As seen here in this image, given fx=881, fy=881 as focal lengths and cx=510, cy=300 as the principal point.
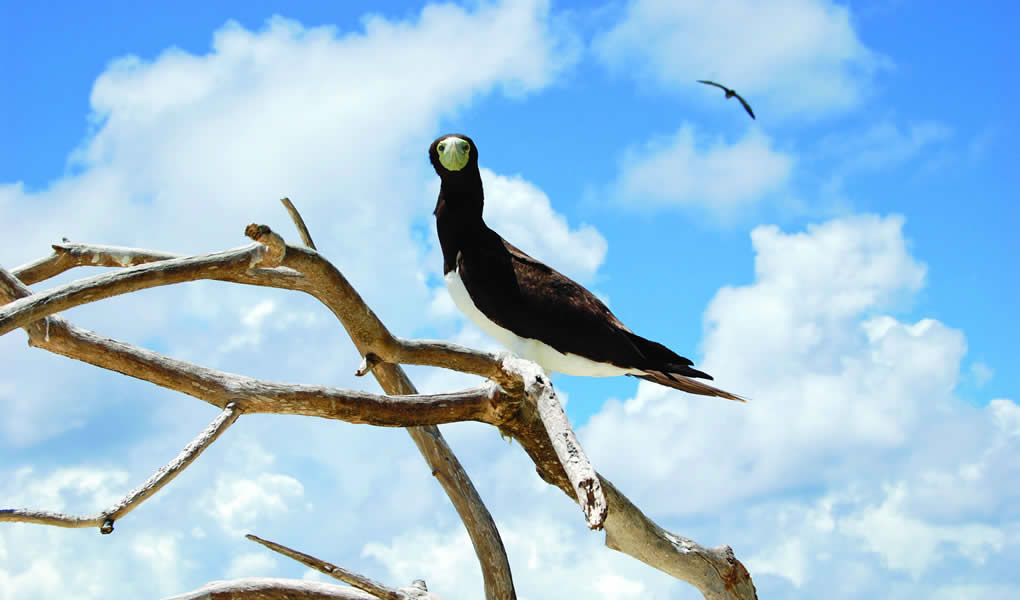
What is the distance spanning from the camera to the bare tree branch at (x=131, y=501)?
2.83 metres

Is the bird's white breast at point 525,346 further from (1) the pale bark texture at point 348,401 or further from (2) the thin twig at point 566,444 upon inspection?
(2) the thin twig at point 566,444

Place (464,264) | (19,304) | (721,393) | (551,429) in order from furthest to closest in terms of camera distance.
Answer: (721,393) → (464,264) → (551,429) → (19,304)

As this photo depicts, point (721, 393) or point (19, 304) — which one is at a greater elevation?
point (721, 393)

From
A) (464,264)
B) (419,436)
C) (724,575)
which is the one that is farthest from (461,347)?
(724,575)

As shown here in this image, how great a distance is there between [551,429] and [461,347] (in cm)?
80

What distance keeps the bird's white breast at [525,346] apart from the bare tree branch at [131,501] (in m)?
1.57

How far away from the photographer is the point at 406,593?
4.04m

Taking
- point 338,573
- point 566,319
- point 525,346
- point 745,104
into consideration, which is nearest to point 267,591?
point 338,573

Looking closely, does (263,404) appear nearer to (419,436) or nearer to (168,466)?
(168,466)

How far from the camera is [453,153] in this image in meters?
4.32

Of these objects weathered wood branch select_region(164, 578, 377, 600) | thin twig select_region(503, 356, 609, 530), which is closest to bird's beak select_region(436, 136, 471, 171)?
thin twig select_region(503, 356, 609, 530)

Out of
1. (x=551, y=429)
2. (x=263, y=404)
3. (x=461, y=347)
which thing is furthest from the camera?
(x=461, y=347)

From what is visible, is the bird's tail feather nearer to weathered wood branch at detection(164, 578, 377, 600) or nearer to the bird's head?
the bird's head

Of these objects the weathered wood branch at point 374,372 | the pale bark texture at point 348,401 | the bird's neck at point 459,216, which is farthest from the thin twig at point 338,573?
the bird's neck at point 459,216
